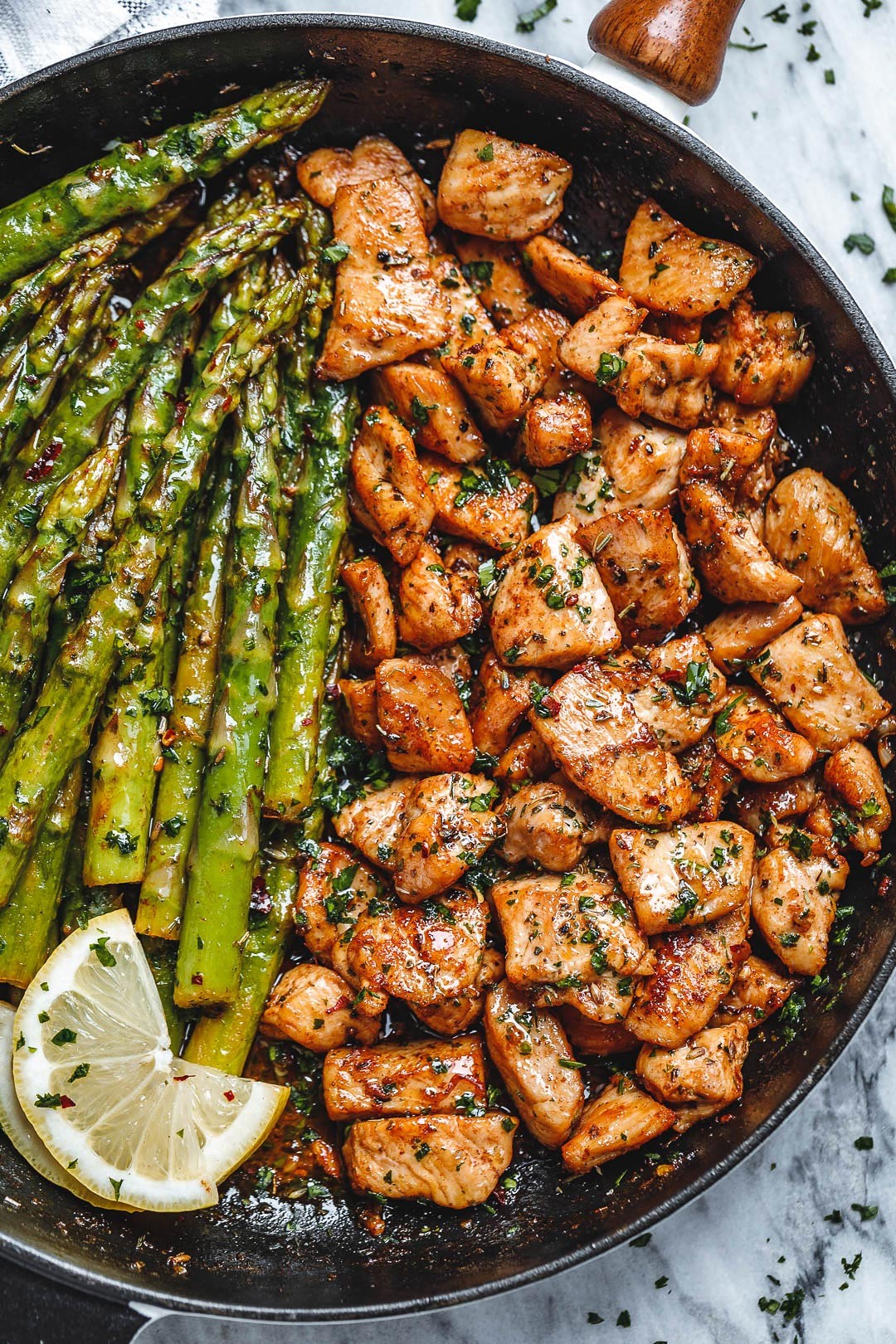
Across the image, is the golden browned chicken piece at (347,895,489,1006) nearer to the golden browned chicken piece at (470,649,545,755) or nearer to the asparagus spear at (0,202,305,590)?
the golden browned chicken piece at (470,649,545,755)

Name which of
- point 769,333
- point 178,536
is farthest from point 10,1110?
point 769,333

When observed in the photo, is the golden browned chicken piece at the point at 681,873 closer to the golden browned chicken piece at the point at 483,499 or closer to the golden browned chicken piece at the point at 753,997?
the golden browned chicken piece at the point at 753,997

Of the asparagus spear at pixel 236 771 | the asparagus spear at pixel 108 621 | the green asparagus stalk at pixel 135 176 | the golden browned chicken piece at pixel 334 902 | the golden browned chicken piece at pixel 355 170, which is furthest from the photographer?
the golden browned chicken piece at pixel 355 170

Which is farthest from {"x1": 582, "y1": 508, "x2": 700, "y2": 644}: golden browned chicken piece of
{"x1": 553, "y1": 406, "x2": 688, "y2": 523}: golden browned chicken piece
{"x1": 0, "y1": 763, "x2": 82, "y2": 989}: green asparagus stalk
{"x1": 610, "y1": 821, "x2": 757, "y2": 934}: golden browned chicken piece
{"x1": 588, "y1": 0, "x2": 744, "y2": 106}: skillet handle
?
{"x1": 0, "y1": 763, "x2": 82, "y2": 989}: green asparagus stalk

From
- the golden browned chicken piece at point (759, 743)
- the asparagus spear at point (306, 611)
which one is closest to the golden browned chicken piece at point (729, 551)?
the golden browned chicken piece at point (759, 743)

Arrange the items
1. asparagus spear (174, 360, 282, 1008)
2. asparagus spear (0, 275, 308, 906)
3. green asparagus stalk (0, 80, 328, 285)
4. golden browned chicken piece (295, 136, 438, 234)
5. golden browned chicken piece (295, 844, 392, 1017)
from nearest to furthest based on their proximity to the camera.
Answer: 1. asparagus spear (0, 275, 308, 906)
2. asparagus spear (174, 360, 282, 1008)
3. green asparagus stalk (0, 80, 328, 285)
4. golden browned chicken piece (295, 844, 392, 1017)
5. golden browned chicken piece (295, 136, 438, 234)

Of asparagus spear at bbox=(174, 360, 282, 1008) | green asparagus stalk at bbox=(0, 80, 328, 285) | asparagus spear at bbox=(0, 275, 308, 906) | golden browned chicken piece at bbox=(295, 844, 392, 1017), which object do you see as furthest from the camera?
golden browned chicken piece at bbox=(295, 844, 392, 1017)

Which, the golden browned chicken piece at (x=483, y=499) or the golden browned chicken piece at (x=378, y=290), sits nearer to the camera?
the golden browned chicken piece at (x=378, y=290)
